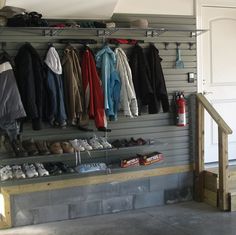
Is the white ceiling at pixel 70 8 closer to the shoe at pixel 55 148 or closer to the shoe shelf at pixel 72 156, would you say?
the shoe at pixel 55 148

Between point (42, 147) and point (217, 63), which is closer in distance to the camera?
point (42, 147)

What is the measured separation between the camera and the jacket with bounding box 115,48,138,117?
460cm


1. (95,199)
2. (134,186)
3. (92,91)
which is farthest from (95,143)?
(134,186)

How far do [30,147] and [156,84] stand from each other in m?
1.52

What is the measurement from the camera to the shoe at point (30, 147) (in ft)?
14.1

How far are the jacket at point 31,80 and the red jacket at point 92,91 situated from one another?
45 cm

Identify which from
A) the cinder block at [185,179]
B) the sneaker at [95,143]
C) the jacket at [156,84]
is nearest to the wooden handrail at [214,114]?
the jacket at [156,84]

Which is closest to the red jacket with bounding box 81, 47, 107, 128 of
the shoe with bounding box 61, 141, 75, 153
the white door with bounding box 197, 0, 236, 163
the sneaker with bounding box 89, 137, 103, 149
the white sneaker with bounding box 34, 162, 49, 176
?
the sneaker with bounding box 89, 137, 103, 149

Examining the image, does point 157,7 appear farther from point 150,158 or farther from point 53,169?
point 53,169

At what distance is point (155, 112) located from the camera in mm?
4773

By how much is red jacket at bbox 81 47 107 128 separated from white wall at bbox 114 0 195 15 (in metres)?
0.70

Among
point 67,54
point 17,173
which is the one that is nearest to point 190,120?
point 67,54

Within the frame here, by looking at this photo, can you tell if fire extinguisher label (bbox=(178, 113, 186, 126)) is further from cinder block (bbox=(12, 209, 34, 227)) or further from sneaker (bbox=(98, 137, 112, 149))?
cinder block (bbox=(12, 209, 34, 227))

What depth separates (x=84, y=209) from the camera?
15.5 feet
